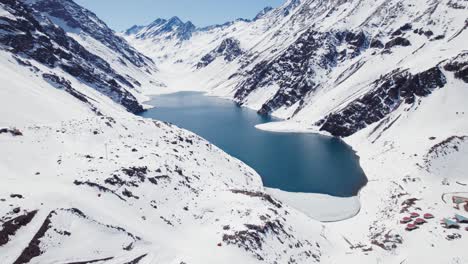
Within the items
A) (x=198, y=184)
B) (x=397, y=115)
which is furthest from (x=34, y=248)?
(x=397, y=115)

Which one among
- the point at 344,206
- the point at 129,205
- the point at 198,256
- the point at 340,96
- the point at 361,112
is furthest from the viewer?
the point at 340,96

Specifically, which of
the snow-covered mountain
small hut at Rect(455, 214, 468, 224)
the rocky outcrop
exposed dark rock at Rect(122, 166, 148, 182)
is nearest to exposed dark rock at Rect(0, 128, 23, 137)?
the snow-covered mountain

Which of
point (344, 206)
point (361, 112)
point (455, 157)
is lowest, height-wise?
point (455, 157)

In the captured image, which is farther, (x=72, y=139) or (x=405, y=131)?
(x=405, y=131)

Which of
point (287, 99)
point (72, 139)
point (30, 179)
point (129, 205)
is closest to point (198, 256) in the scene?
point (129, 205)

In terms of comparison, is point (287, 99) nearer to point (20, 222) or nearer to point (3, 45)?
point (3, 45)
